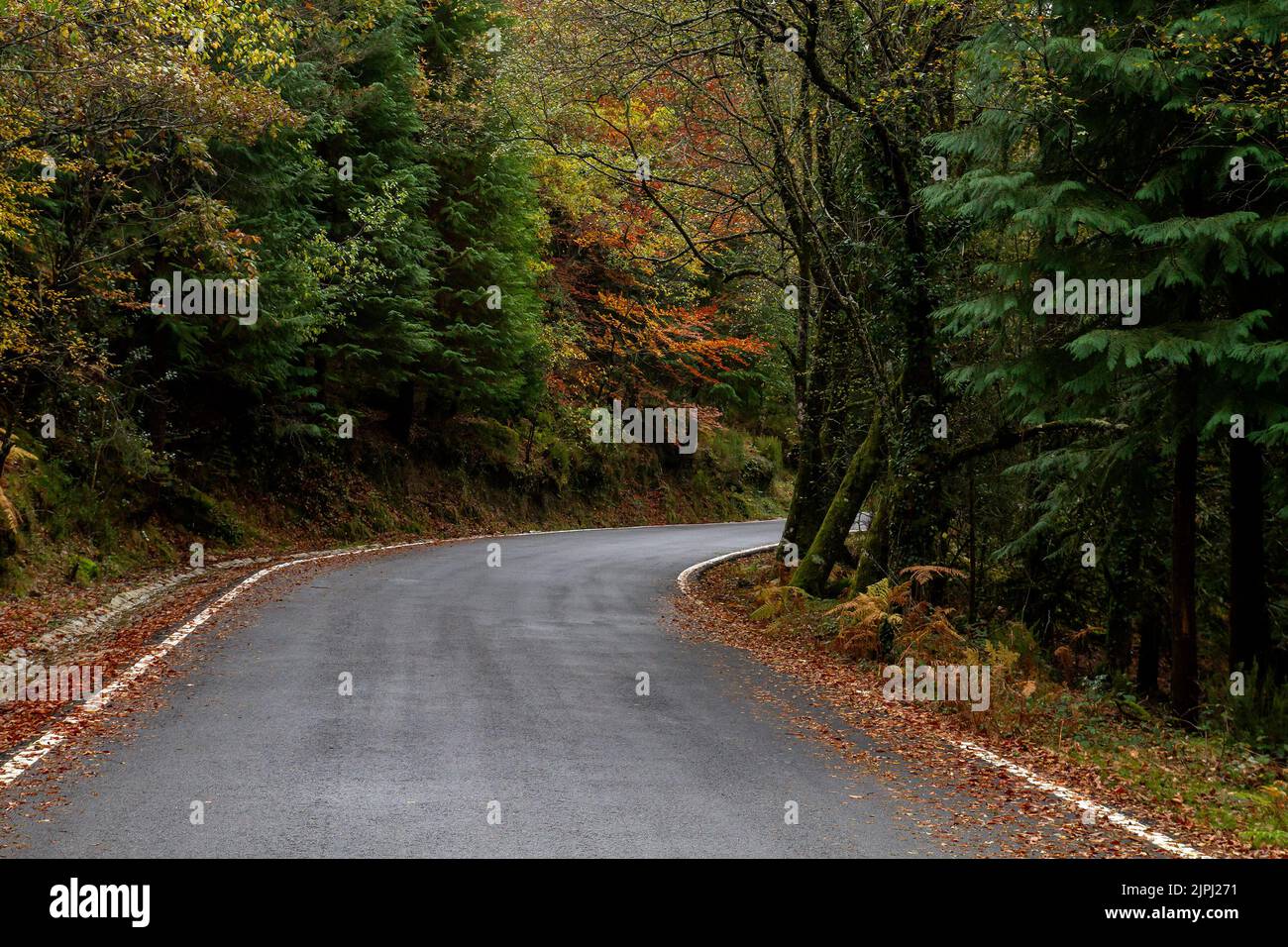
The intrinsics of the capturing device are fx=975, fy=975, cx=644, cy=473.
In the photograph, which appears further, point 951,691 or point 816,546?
point 816,546

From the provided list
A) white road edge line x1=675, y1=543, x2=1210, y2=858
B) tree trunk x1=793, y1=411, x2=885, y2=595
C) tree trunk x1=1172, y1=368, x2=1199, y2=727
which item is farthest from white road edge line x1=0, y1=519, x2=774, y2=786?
tree trunk x1=1172, y1=368, x2=1199, y2=727

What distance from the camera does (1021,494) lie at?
50.0 ft

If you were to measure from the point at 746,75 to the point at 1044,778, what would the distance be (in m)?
11.9

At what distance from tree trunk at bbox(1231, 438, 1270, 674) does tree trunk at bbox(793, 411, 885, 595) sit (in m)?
5.96

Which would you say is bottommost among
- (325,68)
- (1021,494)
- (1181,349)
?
(1021,494)

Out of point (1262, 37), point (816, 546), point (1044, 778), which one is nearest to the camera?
point (1044, 778)

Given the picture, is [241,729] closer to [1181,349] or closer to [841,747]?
[841,747]

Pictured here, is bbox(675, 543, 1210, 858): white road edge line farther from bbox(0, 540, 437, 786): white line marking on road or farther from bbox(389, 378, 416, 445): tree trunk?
bbox(389, 378, 416, 445): tree trunk

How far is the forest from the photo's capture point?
361 inches

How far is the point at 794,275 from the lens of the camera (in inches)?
732

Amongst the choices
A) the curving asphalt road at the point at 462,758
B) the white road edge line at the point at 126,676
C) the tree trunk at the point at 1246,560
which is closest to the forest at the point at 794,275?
the tree trunk at the point at 1246,560

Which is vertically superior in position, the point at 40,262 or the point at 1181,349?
the point at 40,262

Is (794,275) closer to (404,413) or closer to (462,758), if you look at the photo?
(462,758)

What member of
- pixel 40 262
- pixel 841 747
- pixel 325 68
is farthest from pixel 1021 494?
pixel 325 68
